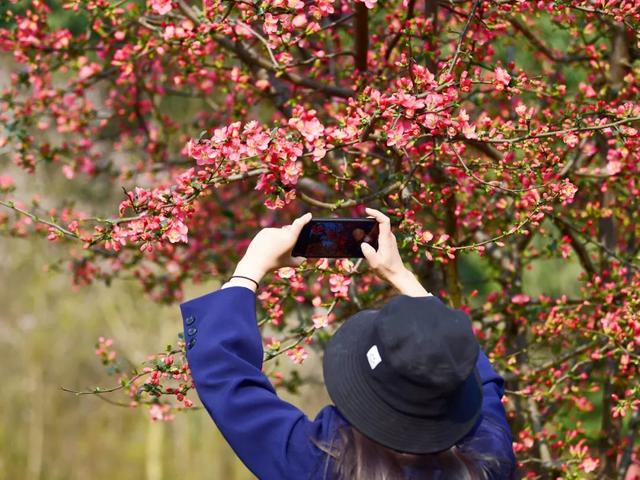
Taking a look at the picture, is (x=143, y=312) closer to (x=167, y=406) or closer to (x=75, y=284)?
(x=75, y=284)

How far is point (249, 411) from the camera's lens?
1751 millimetres

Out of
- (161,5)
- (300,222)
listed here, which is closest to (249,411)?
(300,222)

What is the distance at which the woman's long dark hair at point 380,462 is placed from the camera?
5.39 ft

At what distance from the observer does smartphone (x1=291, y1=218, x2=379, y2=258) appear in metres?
2.09

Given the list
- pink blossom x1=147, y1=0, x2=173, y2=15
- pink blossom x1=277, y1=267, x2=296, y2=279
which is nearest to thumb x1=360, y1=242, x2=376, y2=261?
pink blossom x1=277, y1=267, x2=296, y2=279

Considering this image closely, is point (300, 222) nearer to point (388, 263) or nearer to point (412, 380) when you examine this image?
point (388, 263)

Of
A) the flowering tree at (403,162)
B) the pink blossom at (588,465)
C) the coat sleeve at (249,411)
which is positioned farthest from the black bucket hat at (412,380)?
the pink blossom at (588,465)

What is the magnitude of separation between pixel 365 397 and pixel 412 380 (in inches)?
4.3

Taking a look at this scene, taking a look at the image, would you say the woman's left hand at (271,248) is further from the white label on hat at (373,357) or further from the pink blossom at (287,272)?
the pink blossom at (287,272)

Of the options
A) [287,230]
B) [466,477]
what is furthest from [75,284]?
[466,477]

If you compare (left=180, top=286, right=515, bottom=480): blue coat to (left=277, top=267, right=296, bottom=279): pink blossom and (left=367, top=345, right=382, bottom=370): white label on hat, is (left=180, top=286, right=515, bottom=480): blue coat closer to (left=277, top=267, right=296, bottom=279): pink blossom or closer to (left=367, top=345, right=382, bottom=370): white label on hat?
(left=367, top=345, right=382, bottom=370): white label on hat

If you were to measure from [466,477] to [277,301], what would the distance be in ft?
6.09

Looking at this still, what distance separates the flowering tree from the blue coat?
87 cm

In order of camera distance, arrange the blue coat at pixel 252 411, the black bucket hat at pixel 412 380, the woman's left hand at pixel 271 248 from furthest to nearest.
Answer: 1. the woman's left hand at pixel 271 248
2. the blue coat at pixel 252 411
3. the black bucket hat at pixel 412 380
